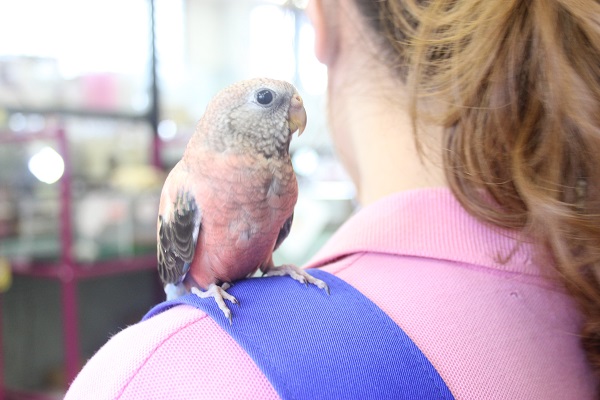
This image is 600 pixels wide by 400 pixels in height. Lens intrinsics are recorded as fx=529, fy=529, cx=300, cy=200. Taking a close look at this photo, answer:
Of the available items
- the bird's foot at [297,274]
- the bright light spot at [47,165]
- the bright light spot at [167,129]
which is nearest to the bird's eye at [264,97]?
the bird's foot at [297,274]

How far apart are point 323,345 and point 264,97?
173 mm

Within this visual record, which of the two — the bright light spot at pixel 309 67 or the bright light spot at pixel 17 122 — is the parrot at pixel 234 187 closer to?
the bright light spot at pixel 309 67

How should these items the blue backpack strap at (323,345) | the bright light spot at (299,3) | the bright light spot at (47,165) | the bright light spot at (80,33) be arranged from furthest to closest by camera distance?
the bright light spot at (80,33) < the bright light spot at (47,165) < the bright light spot at (299,3) < the blue backpack strap at (323,345)

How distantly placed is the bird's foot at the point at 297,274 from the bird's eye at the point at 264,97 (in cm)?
13

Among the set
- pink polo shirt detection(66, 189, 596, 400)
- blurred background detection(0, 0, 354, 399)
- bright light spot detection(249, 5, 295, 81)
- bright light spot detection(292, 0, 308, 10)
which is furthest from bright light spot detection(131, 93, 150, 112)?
pink polo shirt detection(66, 189, 596, 400)

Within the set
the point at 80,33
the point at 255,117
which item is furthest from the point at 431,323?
the point at 80,33

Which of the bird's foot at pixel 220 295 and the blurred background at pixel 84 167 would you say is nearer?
the bird's foot at pixel 220 295

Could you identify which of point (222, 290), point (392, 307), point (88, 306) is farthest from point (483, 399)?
point (88, 306)

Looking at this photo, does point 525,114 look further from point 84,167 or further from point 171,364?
point 84,167

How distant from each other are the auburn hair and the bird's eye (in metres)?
0.15

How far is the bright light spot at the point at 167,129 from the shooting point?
1987 millimetres

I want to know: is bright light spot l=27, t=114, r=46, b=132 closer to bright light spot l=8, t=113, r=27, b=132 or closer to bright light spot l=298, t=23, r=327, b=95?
bright light spot l=8, t=113, r=27, b=132

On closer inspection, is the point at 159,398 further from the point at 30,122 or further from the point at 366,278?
the point at 30,122

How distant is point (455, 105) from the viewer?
436 millimetres
